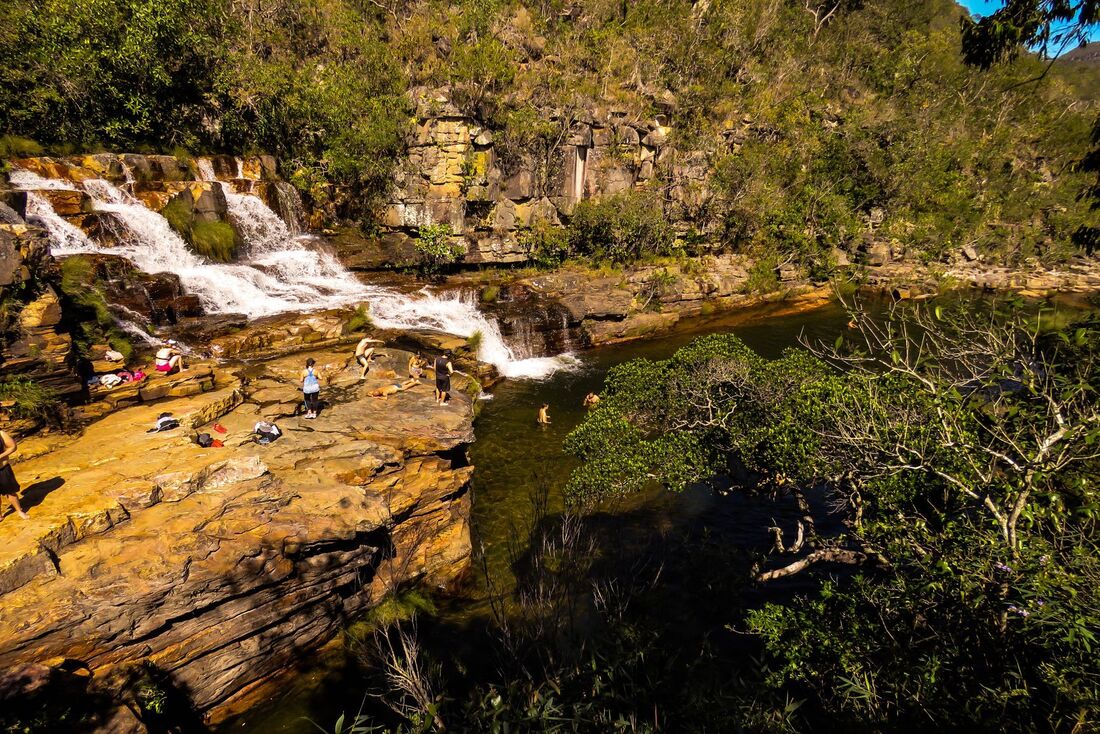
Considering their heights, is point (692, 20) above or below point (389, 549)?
above

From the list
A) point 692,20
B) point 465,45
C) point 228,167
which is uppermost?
point 692,20

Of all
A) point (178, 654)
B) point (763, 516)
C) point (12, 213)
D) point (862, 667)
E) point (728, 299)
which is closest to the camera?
point (862, 667)

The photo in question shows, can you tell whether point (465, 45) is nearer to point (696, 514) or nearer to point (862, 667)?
point (696, 514)

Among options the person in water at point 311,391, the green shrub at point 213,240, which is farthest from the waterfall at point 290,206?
the person in water at point 311,391

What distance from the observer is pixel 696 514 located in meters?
15.9

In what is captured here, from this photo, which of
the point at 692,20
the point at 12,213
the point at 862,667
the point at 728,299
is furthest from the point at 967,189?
the point at 12,213

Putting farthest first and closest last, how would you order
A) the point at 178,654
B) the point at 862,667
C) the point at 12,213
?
the point at 12,213 < the point at 178,654 < the point at 862,667

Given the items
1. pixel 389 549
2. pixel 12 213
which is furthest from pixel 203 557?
pixel 12 213

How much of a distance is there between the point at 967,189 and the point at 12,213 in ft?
262

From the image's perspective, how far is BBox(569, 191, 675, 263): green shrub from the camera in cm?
3747

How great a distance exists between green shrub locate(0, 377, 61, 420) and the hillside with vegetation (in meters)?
22.3

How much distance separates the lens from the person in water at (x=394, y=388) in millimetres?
16484

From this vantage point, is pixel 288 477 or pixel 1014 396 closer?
pixel 1014 396

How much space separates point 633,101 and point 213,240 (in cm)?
3745
